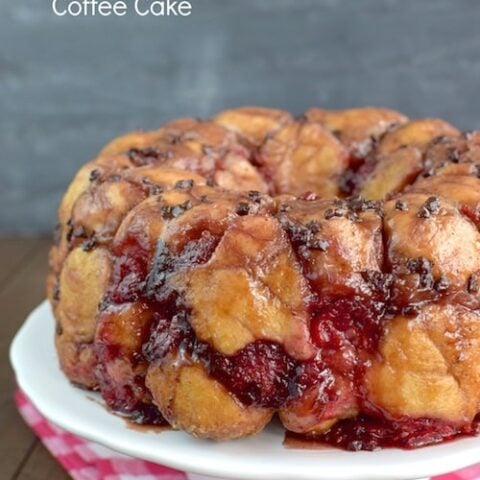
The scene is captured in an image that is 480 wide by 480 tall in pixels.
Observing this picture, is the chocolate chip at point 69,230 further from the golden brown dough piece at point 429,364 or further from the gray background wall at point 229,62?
the gray background wall at point 229,62

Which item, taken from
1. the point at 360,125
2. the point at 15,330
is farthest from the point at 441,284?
the point at 15,330

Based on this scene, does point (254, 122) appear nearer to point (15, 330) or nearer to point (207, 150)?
point (207, 150)

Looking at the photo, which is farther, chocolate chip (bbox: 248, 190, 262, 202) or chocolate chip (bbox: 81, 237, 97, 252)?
chocolate chip (bbox: 81, 237, 97, 252)

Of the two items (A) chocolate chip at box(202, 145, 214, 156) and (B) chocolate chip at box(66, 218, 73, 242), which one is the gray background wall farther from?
(B) chocolate chip at box(66, 218, 73, 242)

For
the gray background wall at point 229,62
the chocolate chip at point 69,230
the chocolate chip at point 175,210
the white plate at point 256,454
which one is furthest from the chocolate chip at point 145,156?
the gray background wall at point 229,62

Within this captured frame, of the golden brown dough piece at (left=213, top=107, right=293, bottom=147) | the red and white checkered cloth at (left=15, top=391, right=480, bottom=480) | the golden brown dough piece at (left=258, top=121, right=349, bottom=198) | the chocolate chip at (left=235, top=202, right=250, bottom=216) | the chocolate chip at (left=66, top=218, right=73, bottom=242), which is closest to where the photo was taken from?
the chocolate chip at (left=235, top=202, right=250, bottom=216)

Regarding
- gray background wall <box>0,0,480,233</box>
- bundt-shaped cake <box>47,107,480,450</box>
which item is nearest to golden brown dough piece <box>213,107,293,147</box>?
bundt-shaped cake <box>47,107,480,450</box>

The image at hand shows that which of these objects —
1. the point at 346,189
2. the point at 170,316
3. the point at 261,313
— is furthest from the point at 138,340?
the point at 346,189
